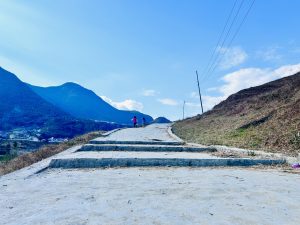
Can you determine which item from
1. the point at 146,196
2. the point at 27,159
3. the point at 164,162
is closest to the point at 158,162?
the point at 164,162

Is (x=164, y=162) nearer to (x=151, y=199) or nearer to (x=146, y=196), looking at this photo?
(x=146, y=196)

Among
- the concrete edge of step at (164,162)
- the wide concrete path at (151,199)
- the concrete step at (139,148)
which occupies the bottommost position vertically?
the wide concrete path at (151,199)

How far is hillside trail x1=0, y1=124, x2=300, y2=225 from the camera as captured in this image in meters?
3.54

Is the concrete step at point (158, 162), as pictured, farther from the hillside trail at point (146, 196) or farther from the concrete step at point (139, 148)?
the concrete step at point (139, 148)

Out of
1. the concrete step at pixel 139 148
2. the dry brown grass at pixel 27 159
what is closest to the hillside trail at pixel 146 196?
the concrete step at pixel 139 148

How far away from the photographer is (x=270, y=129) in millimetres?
14055

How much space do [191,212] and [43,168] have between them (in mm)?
4692

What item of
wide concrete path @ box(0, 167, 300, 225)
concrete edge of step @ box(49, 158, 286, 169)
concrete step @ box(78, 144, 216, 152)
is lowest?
wide concrete path @ box(0, 167, 300, 225)

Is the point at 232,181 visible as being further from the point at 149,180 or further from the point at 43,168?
the point at 43,168

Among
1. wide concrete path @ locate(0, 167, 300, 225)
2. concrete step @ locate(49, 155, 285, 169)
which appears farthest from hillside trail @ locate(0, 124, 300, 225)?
concrete step @ locate(49, 155, 285, 169)

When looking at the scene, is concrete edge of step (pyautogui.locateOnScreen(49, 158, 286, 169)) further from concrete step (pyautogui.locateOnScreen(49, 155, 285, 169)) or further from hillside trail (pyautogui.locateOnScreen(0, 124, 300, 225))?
hillside trail (pyautogui.locateOnScreen(0, 124, 300, 225))

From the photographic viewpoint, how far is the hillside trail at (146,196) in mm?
3543

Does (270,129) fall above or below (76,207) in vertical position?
above

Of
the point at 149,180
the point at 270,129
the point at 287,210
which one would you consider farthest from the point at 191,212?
the point at 270,129
